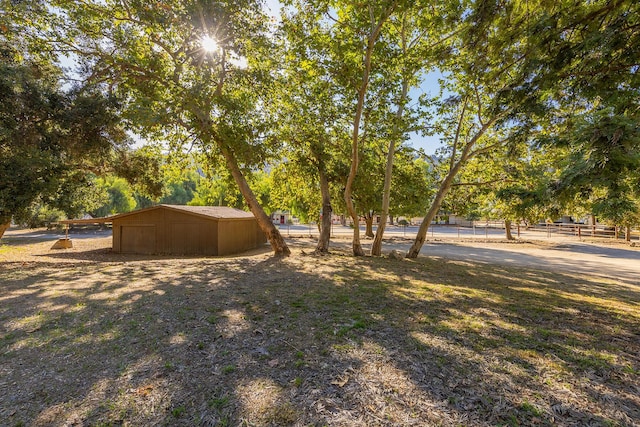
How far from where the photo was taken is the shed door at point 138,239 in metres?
15.5

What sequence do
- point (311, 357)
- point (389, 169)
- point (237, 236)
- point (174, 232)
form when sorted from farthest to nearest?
point (237, 236) → point (174, 232) → point (389, 169) → point (311, 357)

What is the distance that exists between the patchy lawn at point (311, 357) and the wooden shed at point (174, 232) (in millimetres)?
9236

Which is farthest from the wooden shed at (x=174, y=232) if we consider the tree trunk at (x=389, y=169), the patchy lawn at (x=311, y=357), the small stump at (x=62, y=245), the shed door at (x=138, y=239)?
the patchy lawn at (x=311, y=357)

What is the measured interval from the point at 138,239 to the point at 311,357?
52.5ft

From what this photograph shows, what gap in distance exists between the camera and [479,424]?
1962 millimetres

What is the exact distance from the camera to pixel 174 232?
1518 cm

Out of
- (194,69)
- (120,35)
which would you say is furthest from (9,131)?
(194,69)

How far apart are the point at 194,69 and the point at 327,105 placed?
4.38 meters

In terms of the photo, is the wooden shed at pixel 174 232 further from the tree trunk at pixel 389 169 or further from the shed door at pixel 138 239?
the tree trunk at pixel 389 169

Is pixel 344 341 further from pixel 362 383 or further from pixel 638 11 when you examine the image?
pixel 638 11

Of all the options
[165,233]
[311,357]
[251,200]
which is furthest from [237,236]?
[311,357]

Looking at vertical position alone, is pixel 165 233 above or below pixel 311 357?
above

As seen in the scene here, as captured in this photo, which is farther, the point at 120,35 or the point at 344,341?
the point at 120,35

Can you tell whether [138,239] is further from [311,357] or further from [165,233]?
[311,357]
